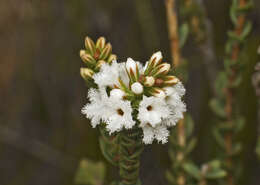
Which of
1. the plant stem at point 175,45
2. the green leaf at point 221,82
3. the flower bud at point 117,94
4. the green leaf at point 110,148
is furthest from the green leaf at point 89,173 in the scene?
the flower bud at point 117,94

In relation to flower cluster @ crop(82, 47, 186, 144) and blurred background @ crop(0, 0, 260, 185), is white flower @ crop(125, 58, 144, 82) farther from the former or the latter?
blurred background @ crop(0, 0, 260, 185)

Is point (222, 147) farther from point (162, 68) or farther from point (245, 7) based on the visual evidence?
point (162, 68)

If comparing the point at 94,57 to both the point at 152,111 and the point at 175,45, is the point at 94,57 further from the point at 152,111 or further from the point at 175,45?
the point at 175,45

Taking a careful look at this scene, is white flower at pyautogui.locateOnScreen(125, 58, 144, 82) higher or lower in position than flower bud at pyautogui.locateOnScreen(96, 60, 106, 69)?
lower

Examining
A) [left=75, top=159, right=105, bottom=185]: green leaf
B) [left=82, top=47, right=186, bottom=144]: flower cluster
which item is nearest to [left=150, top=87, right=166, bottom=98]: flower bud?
[left=82, top=47, right=186, bottom=144]: flower cluster

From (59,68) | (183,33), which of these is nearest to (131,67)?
(183,33)
